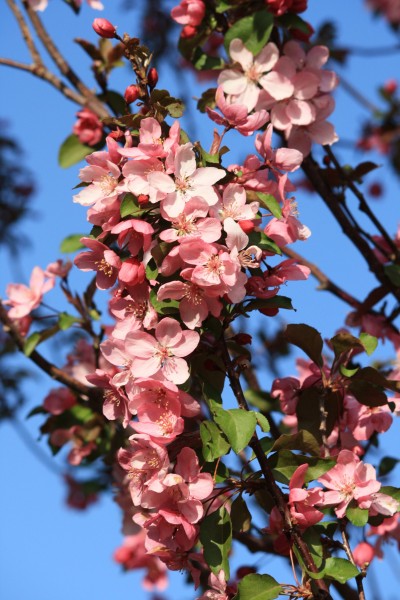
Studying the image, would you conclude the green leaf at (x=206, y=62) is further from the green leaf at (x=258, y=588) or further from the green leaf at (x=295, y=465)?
the green leaf at (x=258, y=588)

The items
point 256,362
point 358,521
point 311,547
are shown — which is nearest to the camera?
point 311,547

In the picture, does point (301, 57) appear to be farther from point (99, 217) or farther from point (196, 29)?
point (99, 217)

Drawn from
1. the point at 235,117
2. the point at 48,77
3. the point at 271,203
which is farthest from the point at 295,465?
the point at 48,77

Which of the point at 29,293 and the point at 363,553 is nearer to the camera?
the point at 363,553

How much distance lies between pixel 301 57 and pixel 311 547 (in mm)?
1393

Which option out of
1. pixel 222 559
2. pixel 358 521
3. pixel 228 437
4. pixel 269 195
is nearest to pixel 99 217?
pixel 269 195

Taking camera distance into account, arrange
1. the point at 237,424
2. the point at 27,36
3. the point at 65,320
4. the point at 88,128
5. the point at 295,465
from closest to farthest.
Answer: the point at 237,424 < the point at 295,465 < the point at 65,320 < the point at 88,128 < the point at 27,36

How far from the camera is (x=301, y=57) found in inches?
93.4

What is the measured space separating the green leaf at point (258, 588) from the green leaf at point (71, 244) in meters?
1.46

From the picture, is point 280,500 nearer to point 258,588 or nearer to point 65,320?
point 258,588

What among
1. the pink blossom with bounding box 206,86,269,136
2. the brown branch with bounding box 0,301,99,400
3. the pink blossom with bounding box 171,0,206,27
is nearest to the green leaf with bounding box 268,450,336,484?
the pink blossom with bounding box 206,86,269,136

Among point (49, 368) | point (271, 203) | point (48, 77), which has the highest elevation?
point (48, 77)

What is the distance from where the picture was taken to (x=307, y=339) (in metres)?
1.83

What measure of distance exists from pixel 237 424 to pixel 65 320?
1166mm
